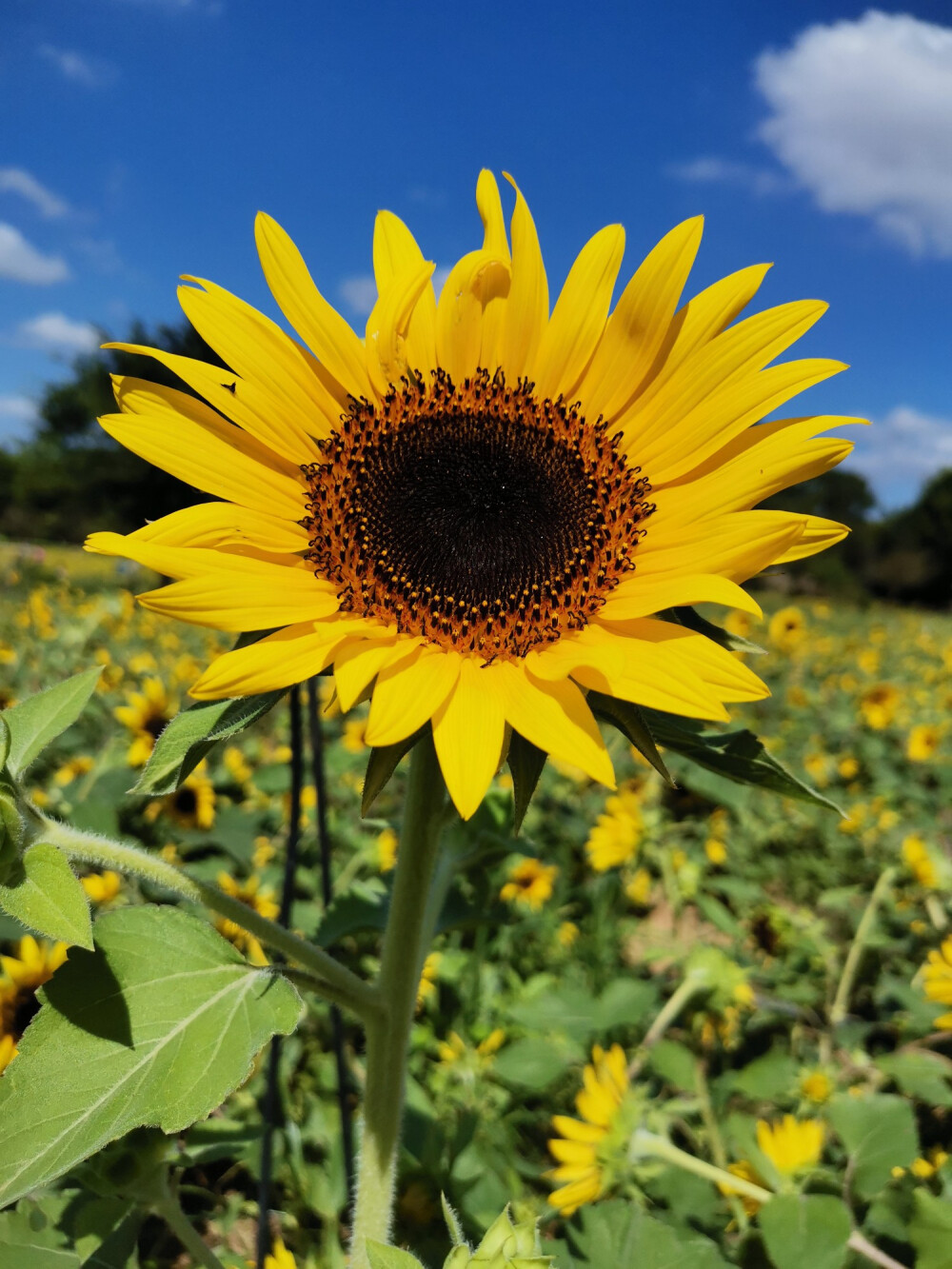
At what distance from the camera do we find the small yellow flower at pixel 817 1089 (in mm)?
2314

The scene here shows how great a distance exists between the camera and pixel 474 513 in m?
1.45

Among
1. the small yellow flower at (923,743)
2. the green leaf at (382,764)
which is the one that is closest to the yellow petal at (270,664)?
the green leaf at (382,764)

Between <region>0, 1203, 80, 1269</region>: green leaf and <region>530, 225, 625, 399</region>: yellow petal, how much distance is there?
1.47 meters

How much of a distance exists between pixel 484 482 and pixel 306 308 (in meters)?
0.39

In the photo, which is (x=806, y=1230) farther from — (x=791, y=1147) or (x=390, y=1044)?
(x=390, y=1044)

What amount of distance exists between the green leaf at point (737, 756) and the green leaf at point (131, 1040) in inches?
21.2

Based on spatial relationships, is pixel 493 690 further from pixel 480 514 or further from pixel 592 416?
pixel 592 416

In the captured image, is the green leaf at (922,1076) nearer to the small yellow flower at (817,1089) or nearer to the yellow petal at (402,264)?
the small yellow flower at (817,1089)

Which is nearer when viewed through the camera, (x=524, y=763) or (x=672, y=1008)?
(x=524, y=763)

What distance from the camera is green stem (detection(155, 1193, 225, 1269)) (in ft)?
3.98

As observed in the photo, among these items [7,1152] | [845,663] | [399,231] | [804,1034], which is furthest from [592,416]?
[845,663]

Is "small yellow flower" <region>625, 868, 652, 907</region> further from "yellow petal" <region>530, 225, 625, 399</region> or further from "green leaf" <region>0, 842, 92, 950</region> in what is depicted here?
"green leaf" <region>0, 842, 92, 950</region>

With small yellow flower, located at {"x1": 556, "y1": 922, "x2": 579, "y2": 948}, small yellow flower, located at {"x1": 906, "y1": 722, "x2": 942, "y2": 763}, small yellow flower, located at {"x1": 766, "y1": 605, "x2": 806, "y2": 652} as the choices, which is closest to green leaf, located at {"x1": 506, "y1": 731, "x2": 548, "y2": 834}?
small yellow flower, located at {"x1": 556, "y1": 922, "x2": 579, "y2": 948}

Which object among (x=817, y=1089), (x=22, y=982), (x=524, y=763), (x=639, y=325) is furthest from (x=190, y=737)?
(x=817, y=1089)
